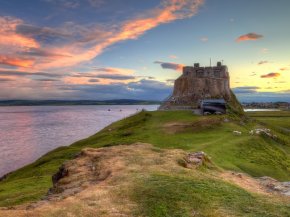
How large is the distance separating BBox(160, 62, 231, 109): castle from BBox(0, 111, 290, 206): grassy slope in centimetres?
3211

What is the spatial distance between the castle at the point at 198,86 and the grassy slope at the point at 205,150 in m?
32.1

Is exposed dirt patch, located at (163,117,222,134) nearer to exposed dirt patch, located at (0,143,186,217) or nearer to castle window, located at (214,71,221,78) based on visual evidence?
exposed dirt patch, located at (0,143,186,217)

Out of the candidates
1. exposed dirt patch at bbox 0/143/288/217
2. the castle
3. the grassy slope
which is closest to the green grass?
exposed dirt patch at bbox 0/143/288/217

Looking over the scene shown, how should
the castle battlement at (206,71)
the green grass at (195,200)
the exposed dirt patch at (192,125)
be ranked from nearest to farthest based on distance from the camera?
the green grass at (195,200)
the exposed dirt patch at (192,125)
the castle battlement at (206,71)

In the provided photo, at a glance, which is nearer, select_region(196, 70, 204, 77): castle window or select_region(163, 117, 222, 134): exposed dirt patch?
select_region(163, 117, 222, 134): exposed dirt patch

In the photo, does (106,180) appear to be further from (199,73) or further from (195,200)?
(199,73)

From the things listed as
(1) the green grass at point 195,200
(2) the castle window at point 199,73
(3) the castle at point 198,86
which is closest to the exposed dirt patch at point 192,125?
(3) the castle at point 198,86

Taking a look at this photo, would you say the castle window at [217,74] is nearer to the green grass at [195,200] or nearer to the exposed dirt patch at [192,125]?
the exposed dirt patch at [192,125]

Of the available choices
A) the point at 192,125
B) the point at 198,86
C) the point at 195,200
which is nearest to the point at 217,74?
the point at 198,86

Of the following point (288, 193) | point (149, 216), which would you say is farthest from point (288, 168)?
point (149, 216)

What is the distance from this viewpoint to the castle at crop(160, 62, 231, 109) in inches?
4070

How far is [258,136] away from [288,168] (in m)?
Answer: 11.0

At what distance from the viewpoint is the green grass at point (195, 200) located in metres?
19.0

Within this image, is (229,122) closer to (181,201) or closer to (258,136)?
(258,136)
